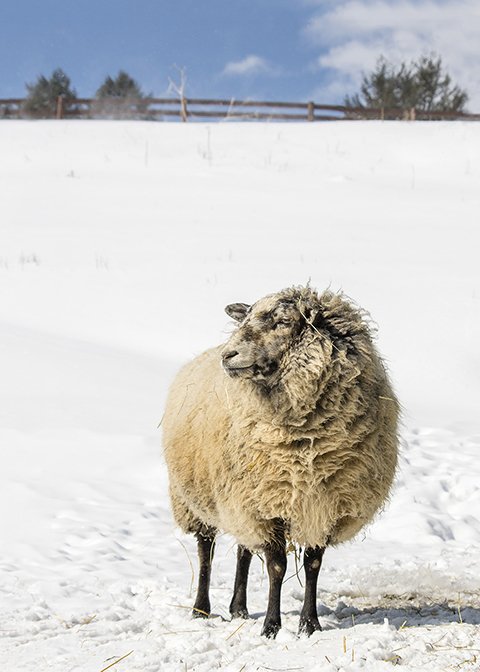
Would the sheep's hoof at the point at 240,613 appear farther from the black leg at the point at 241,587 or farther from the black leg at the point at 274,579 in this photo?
the black leg at the point at 274,579

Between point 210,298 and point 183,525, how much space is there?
8295mm

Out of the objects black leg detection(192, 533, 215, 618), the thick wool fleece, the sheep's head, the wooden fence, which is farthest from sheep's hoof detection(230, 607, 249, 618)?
the wooden fence

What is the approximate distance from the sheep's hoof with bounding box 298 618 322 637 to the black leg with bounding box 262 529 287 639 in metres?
0.11

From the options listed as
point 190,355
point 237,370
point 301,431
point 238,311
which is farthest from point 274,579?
point 190,355

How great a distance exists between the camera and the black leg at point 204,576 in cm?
490

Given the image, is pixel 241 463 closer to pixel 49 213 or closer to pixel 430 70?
pixel 49 213

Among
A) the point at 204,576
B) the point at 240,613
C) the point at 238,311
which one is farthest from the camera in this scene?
the point at 204,576

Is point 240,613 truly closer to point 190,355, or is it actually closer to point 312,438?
point 312,438

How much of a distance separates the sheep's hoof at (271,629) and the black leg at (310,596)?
11 cm

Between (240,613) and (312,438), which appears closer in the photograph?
(312,438)

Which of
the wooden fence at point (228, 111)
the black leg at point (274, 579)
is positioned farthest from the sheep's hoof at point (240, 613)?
the wooden fence at point (228, 111)

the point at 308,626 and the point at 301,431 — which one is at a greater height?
the point at 301,431

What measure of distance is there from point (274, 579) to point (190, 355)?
7.43 m

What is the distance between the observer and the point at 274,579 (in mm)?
4262
